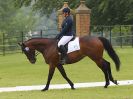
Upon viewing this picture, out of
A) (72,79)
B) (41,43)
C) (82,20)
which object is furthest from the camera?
(82,20)

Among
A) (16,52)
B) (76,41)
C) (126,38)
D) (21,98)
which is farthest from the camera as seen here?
(126,38)

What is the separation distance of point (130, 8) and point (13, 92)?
3705cm

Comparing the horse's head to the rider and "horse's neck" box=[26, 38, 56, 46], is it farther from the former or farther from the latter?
the rider

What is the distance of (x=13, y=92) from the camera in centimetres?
1645

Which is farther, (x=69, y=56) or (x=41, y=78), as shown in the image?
(x=41, y=78)

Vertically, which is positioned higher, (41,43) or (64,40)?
(64,40)

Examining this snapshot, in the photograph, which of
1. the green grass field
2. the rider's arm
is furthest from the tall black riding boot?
the green grass field

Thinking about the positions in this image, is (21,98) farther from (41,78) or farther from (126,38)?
(126,38)

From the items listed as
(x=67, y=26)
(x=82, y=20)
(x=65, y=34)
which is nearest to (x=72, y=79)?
(x=65, y=34)

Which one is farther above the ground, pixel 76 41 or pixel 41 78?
pixel 76 41

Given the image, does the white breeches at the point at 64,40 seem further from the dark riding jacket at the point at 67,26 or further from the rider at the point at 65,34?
the dark riding jacket at the point at 67,26

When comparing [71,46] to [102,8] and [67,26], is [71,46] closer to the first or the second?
[67,26]

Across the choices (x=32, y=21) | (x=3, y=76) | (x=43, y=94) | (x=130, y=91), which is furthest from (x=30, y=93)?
(x=32, y=21)

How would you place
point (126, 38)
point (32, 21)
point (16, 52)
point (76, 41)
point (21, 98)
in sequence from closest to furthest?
1. point (21, 98)
2. point (76, 41)
3. point (16, 52)
4. point (126, 38)
5. point (32, 21)
